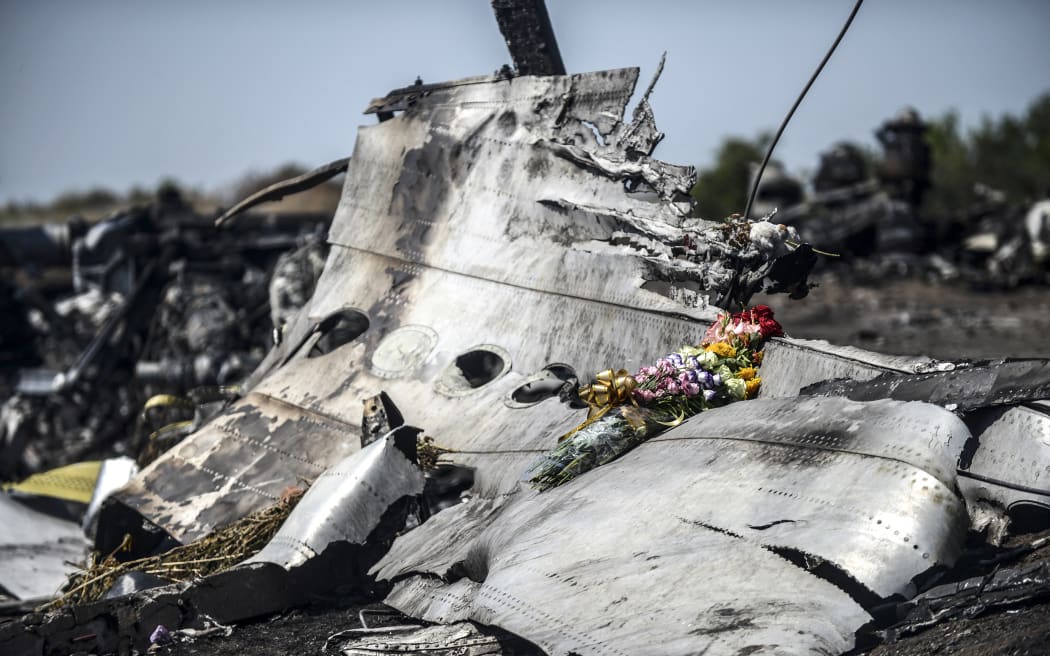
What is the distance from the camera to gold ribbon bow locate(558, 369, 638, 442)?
6699 mm

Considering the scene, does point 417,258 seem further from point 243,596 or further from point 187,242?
point 187,242

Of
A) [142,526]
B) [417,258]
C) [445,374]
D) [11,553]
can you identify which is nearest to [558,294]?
[445,374]

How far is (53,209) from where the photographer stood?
61.4 meters

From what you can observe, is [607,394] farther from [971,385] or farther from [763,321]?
[971,385]

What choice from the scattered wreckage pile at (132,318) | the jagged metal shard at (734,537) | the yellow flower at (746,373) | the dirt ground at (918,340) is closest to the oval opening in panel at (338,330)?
the dirt ground at (918,340)

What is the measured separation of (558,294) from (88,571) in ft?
13.1

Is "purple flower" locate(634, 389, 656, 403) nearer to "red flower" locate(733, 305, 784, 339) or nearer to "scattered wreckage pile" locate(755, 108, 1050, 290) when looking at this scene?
"red flower" locate(733, 305, 784, 339)

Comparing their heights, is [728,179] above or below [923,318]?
above

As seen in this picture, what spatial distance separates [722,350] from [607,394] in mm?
763

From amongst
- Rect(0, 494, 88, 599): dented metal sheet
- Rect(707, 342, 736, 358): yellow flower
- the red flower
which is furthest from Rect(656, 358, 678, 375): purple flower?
Rect(0, 494, 88, 599): dented metal sheet

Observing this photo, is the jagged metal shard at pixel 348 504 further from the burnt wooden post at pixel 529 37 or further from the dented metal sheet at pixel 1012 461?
the burnt wooden post at pixel 529 37

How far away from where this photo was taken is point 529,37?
9.80 meters

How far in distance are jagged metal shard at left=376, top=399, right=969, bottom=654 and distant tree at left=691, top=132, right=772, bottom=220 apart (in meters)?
46.1

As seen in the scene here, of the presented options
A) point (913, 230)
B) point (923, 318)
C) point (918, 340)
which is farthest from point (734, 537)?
point (913, 230)
